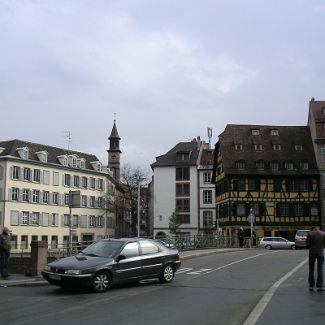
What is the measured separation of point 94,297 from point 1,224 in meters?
62.1

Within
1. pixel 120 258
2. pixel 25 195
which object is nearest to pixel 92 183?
pixel 25 195

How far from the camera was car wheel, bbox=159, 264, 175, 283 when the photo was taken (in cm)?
1656

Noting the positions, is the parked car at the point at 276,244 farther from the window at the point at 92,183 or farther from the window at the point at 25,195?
the window at the point at 92,183

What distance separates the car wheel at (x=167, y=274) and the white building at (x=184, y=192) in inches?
2697

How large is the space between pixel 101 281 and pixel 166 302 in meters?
2.69

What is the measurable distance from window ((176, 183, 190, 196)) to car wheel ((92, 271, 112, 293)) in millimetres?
72351

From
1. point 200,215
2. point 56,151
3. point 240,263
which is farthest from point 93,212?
point 240,263

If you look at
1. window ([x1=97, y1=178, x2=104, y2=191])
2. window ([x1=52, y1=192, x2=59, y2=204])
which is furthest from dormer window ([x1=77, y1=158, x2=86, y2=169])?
window ([x1=52, y1=192, x2=59, y2=204])

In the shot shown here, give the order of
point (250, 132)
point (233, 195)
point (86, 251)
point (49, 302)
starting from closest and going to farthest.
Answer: point (49, 302)
point (86, 251)
point (233, 195)
point (250, 132)

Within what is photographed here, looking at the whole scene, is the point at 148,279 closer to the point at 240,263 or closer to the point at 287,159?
the point at 240,263

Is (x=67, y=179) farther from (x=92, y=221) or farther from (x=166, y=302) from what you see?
(x=166, y=302)

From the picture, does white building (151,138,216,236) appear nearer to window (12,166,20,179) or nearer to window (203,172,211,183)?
window (203,172,211,183)

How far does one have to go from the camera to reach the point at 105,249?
15.7m

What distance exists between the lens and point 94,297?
13406 mm
